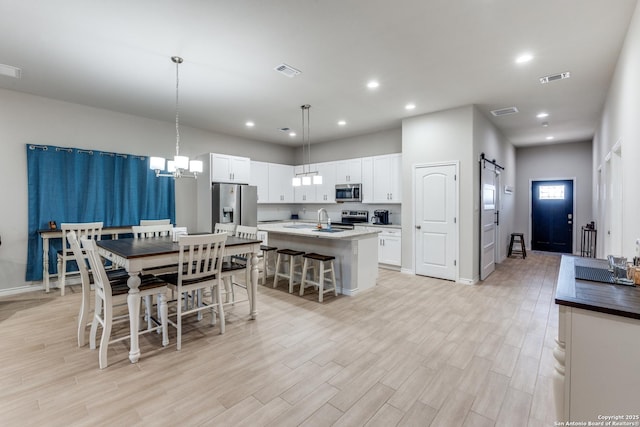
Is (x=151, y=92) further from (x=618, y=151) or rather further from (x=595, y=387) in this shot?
(x=618, y=151)

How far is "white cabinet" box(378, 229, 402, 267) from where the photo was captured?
18.4 feet

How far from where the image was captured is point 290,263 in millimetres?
4465

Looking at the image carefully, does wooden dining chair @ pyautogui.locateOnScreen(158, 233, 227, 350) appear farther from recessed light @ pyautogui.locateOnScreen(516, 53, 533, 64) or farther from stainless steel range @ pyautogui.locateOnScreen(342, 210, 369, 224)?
stainless steel range @ pyautogui.locateOnScreen(342, 210, 369, 224)

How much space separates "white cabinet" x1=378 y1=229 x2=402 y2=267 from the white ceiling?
2309 mm

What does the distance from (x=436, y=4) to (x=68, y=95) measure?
4.98 meters

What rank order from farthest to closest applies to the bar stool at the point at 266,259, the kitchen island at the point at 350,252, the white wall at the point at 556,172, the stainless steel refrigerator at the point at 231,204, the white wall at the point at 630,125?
the white wall at the point at 556,172 → the stainless steel refrigerator at the point at 231,204 → the bar stool at the point at 266,259 → the kitchen island at the point at 350,252 → the white wall at the point at 630,125

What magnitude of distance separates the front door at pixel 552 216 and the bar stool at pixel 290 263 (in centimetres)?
724

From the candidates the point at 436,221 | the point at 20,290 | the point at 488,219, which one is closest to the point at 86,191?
the point at 20,290

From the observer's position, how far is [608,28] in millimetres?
2688

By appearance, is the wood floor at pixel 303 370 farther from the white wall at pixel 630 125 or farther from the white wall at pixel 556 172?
the white wall at pixel 556 172


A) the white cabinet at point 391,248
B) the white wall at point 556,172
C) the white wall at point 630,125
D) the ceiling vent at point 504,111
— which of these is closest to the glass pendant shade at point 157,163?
the white cabinet at point 391,248

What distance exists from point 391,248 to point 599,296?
4.25m

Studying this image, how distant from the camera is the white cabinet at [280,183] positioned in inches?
286

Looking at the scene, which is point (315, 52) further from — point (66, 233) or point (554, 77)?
point (66, 233)
